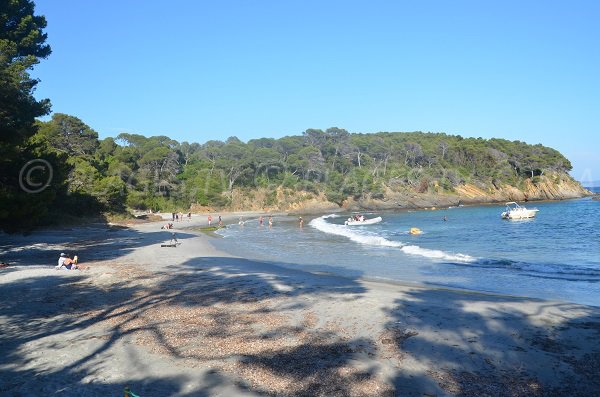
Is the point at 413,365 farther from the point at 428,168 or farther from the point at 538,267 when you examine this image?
the point at 428,168

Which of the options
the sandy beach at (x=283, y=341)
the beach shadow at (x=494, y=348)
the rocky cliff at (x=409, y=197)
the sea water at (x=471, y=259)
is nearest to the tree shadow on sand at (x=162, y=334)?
the sandy beach at (x=283, y=341)

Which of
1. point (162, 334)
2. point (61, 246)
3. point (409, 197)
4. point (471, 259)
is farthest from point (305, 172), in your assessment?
point (162, 334)

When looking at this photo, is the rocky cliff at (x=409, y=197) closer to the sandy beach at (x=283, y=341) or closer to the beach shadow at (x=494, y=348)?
the sandy beach at (x=283, y=341)

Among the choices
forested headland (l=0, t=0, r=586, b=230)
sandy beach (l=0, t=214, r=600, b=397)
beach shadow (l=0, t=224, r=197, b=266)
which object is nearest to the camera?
sandy beach (l=0, t=214, r=600, b=397)

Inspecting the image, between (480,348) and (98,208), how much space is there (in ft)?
155

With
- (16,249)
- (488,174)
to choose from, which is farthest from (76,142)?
(488,174)

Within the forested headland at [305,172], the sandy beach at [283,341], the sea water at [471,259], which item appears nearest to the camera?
the sandy beach at [283,341]

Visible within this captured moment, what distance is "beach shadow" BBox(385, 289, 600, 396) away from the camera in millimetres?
7117

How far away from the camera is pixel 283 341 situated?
9.10 m

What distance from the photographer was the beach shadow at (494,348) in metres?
7.12

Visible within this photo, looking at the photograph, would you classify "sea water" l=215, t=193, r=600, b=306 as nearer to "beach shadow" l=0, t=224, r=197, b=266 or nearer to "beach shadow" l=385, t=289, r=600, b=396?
"beach shadow" l=385, t=289, r=600, b=396

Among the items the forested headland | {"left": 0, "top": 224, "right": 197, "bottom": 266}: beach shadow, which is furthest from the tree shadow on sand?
the forested headland

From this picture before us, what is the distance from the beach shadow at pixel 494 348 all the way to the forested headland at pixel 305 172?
32.8m

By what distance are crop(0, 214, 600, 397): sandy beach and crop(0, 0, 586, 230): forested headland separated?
27.3 meters
